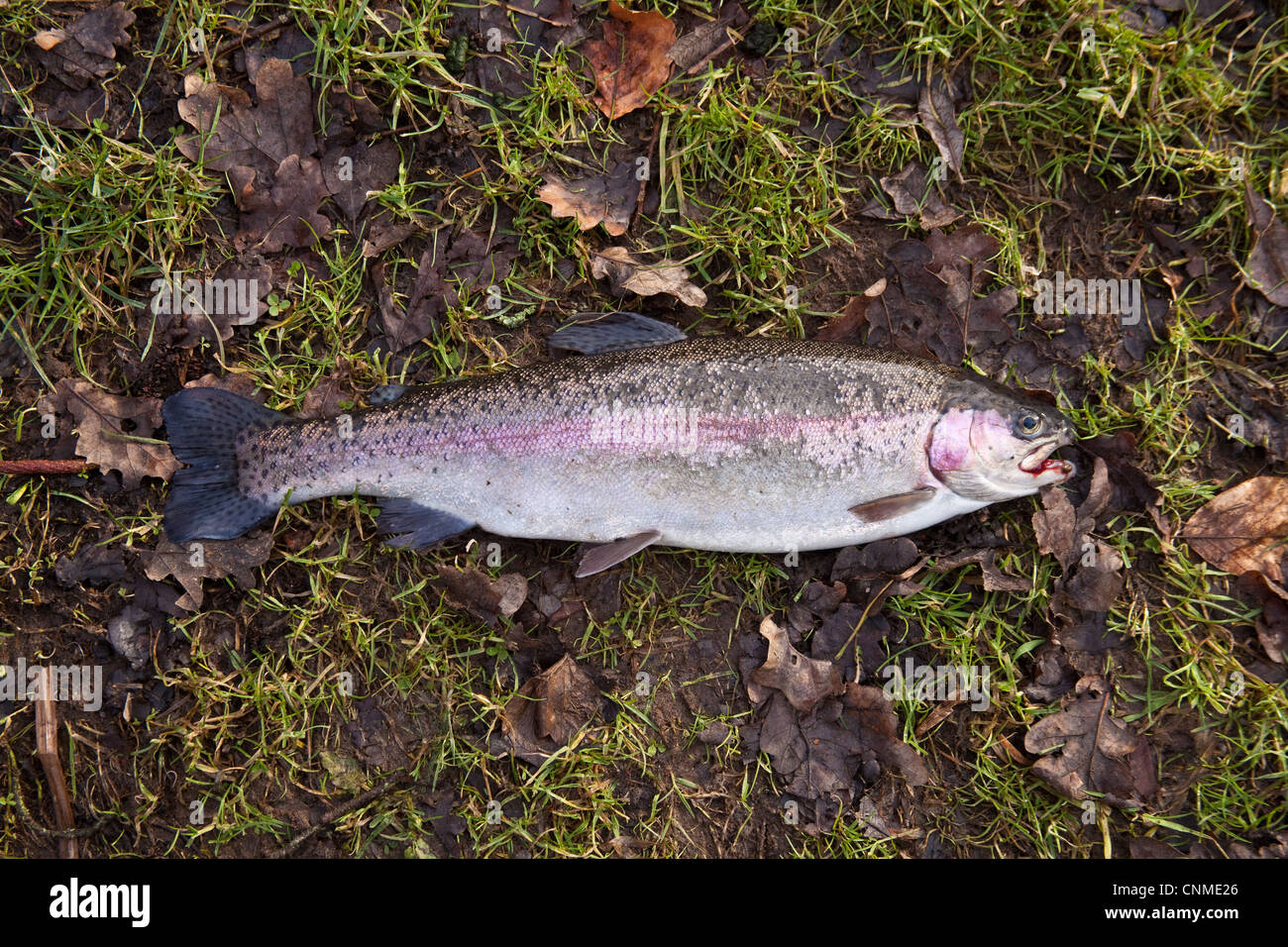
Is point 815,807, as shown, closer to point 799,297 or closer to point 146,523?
point 799,297

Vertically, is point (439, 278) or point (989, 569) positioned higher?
point (439, 278)

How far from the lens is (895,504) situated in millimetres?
3965

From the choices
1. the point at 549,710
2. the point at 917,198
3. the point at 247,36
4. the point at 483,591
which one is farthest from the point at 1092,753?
the point at 247,36

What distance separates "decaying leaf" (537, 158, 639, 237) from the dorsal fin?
552 millimetres

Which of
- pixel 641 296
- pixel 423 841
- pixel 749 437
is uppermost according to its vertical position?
pixel 641 296

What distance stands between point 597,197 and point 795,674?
2826 millimetres

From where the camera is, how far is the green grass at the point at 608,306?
4250 mm

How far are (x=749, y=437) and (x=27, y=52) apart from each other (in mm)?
4510

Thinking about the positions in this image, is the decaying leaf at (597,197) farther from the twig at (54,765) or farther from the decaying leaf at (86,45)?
the twig at (54,765)

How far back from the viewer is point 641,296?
436cm

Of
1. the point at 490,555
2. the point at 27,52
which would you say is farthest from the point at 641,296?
the point at 27,52

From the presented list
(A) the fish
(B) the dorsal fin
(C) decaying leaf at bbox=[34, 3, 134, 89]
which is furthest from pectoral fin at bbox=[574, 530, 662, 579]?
(C) decaying leaf at bbox=[34, 3, 134, 89]

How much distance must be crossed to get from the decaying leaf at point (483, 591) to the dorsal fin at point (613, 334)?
1.30 m

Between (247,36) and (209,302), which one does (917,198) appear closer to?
(247,36)
